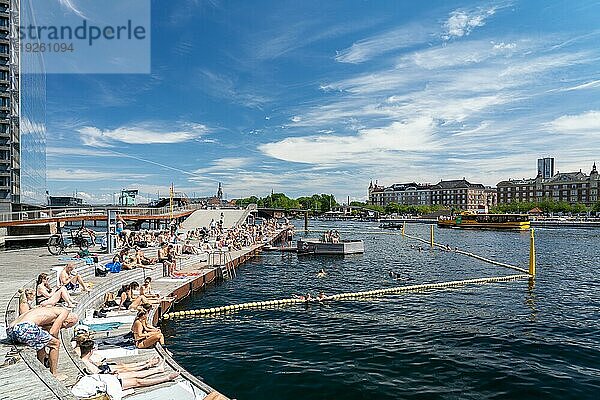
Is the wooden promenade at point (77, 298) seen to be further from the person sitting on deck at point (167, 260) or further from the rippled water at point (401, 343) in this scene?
the rippled water at point (401, 343)

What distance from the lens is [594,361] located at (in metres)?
15.4

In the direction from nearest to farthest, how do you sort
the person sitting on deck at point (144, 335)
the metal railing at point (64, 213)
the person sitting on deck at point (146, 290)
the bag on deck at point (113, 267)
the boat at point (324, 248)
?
the person sitting on deck at point (144, 335), the person sitting on deck at point (146, 290), the bag on deck at point (113, 267), the metal railing at point (64, 213), the boat at point (324, 248)

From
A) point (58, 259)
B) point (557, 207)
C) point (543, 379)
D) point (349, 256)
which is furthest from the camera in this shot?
point (557, 207)

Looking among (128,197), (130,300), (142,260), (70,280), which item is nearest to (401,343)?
(130,300)

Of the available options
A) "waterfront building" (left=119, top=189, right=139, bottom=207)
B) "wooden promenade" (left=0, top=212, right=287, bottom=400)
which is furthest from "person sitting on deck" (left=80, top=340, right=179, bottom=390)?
"waterfront building" (left=119, top=189, right=139, bottom=207)

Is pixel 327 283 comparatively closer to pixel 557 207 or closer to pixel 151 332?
pixel 151 332

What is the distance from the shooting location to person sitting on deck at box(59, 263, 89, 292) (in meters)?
16.6

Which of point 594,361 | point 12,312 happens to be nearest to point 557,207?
point 594,361

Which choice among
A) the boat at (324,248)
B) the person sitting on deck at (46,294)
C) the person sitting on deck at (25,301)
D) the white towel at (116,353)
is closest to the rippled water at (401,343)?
the white towel at (116,353)

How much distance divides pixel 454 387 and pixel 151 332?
8.79 meters

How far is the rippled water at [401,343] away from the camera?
1313 cm

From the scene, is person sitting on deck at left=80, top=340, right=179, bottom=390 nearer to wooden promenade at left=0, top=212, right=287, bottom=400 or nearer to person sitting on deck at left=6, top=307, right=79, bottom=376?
wooden promenade at left=0, top=212, right=287, bottom=400

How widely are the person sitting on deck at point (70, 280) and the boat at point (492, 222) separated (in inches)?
4160

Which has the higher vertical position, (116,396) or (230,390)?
(116,396)
